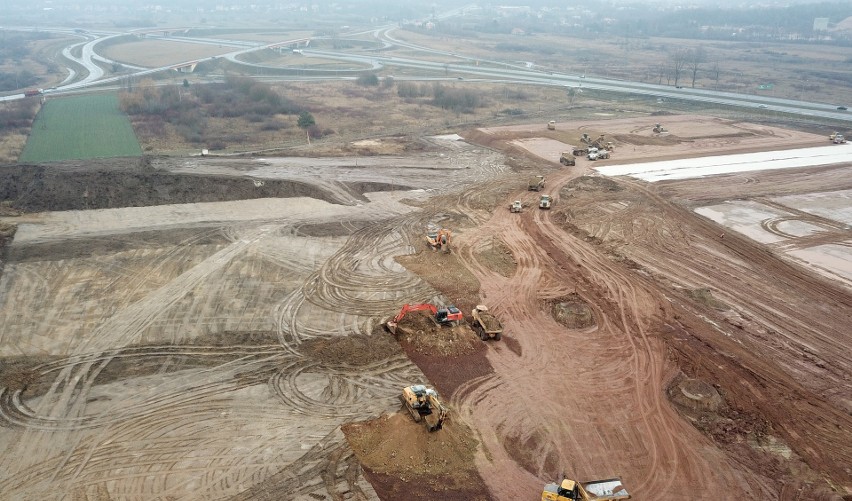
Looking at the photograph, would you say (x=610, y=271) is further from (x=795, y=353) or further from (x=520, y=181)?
(x=520, y=181)

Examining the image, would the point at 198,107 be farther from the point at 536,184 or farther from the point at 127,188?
the point at 536,184

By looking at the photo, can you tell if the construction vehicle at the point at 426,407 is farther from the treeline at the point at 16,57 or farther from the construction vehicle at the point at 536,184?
the treeline at the point at 16,57

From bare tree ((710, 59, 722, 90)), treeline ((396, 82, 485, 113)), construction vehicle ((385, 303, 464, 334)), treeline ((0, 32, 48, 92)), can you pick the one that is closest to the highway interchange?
treeline ((0, 32, 48, 92))

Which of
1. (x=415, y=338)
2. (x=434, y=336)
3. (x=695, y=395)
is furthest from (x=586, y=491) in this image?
(x=415, y=338)

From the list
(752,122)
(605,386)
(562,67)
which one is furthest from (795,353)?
(562,67)

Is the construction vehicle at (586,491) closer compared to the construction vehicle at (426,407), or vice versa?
the construction vehicle at (586,491)

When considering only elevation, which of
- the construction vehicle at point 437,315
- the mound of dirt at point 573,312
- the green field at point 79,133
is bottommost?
the mound of dirt at point 573,312

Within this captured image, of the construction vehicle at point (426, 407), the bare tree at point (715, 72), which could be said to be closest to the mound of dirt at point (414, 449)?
the construction vehicle at point (426, 407)
